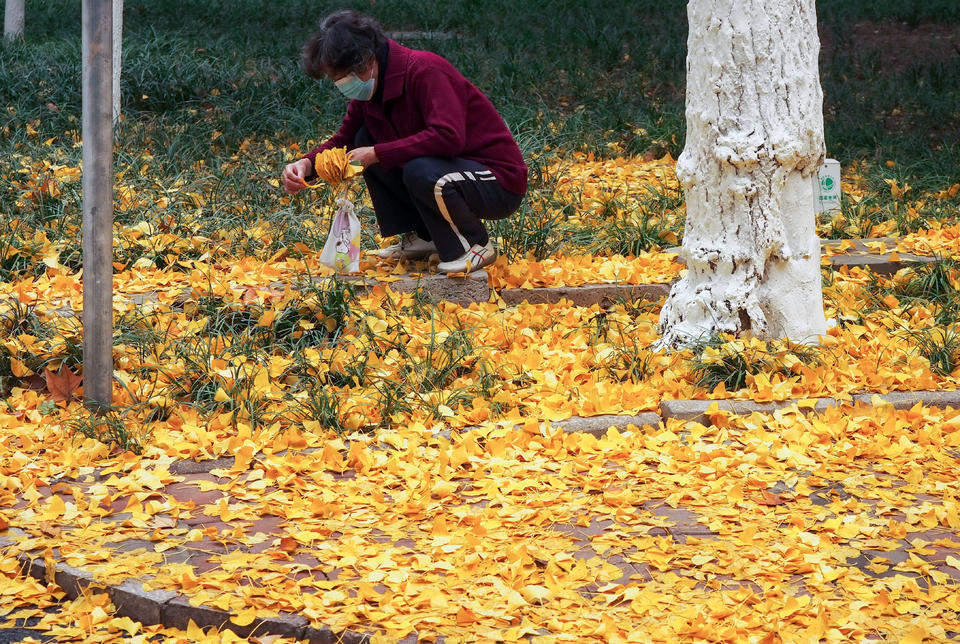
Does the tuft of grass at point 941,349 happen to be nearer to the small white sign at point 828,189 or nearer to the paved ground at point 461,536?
the paved ground at point 461,536

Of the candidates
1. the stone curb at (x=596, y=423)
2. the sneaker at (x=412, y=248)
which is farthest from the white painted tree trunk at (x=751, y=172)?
the sneaker at (x=412, y=248)

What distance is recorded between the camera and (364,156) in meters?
3.96

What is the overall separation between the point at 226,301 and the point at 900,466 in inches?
96.0

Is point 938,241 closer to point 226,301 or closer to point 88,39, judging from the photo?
point 226,301

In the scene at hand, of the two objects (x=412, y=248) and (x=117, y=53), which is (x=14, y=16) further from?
(x=412, y=248)

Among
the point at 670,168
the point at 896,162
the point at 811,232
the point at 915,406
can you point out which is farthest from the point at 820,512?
the point at 896,162

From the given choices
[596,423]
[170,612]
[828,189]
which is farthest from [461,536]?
[828,189]

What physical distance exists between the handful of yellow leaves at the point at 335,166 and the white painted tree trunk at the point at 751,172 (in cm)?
122

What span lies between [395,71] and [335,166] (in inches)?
17.1

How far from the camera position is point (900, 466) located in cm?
286

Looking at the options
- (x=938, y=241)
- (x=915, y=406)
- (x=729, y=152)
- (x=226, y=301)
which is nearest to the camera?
(x=915, y=406)

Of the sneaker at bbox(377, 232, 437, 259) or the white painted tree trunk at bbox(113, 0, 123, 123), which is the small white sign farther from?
the white painted tree trunk at bbox(113, 0, 123, 123)

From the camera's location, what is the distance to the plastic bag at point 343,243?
4.14 m

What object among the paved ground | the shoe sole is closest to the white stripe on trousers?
the shoe sole
